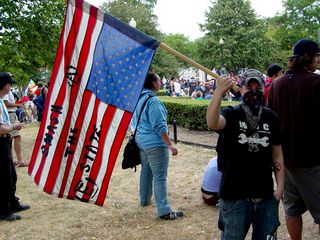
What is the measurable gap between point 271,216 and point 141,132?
2435 mm

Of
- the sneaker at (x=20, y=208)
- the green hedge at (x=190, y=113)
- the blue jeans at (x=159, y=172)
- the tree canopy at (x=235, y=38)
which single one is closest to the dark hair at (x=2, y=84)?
the sneaker at (x=20, y=208)

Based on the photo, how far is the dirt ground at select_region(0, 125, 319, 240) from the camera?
15.1ft

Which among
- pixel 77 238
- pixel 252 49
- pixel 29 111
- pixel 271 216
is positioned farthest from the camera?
pixel 252 49

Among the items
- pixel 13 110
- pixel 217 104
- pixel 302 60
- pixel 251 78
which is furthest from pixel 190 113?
pixel 217 104

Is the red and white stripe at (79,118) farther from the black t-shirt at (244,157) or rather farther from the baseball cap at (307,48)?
the baseball cap at (307,48)

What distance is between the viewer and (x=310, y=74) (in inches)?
128

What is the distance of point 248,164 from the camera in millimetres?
2719

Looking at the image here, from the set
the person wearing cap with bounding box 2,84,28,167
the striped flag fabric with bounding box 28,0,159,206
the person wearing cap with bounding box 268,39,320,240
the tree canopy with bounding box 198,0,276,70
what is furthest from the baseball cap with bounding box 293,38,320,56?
the tree canopy with bounding box 198,0,276,70

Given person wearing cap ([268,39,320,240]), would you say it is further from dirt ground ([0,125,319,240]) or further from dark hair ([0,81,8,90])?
dark hair ([0,81,8,90])

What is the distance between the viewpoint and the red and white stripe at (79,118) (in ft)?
11.1

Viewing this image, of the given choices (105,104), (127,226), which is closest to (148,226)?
(127,226)

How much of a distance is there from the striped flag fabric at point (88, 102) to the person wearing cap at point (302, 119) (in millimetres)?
1201

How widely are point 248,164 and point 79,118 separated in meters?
1.51

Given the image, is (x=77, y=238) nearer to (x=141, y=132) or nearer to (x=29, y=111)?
(x=141, y=132)
